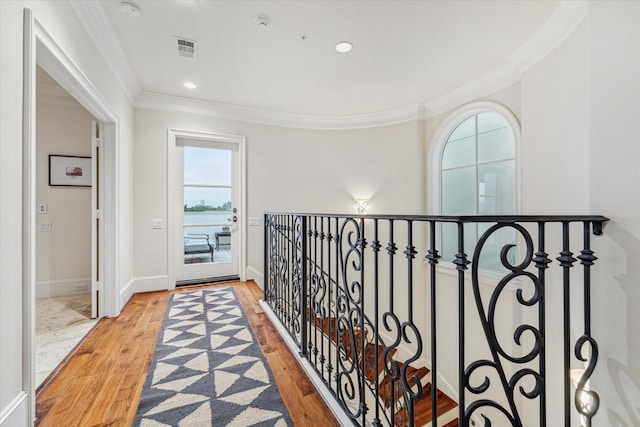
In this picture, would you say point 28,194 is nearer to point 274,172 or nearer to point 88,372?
point 88,372

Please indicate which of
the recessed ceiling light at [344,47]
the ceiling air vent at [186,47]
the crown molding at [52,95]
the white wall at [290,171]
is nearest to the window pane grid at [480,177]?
the white wall at [290,171]

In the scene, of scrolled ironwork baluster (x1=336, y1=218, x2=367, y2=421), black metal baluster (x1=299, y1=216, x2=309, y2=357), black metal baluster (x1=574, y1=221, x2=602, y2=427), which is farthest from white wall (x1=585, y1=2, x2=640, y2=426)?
black metal baluster (x1=299, y1=216, x2=309, y2=357)

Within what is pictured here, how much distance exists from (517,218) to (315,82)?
301 cm

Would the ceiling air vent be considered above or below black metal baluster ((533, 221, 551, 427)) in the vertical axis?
above

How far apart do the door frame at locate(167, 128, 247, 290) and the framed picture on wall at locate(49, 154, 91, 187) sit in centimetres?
98

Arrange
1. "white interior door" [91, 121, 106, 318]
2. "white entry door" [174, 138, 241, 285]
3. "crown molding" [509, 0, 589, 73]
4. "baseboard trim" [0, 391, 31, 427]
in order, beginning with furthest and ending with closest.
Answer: "white entry door" [174, 138, 241, 285] < "white interior door" [91, 121, 106, 318] < "crown molding" [509, 0, 589, 73] < "baseboard trim" [0, 391, 31, 427]

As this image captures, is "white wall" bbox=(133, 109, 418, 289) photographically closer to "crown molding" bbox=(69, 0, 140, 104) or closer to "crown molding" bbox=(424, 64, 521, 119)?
"crown molding" bbox=(424, 64, 521, 119)

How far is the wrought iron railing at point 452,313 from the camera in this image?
2.98ft

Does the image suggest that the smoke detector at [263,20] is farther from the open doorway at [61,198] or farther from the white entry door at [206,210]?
the open doorway at [61,198]

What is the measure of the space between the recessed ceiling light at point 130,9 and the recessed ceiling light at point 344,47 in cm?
162

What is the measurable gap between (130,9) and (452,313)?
14.4 feet

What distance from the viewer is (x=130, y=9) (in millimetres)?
2129

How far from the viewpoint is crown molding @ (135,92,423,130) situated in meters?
3.65

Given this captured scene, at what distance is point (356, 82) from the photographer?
3.41 m
